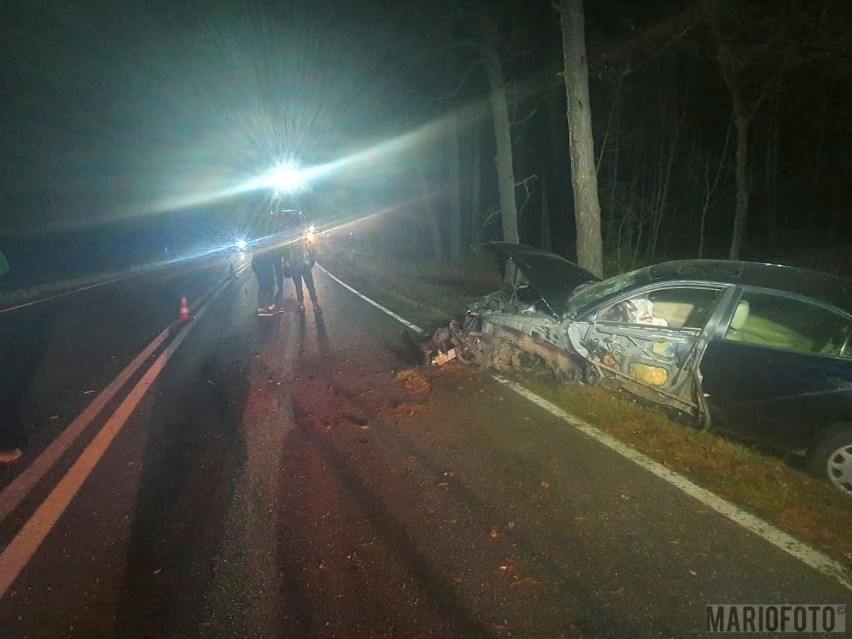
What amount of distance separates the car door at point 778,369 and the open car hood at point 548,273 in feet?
5.75

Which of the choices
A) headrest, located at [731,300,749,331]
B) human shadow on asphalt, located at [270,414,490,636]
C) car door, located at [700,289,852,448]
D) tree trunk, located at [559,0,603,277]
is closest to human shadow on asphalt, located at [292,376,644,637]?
human shadow on asphalt, located at [270,414,490,636]

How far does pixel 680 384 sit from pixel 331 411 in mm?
3498

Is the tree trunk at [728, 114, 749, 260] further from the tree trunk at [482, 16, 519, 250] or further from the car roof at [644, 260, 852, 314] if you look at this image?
the car roof at [644, 260, 852, 314]

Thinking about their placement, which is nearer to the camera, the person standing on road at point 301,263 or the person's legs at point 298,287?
the person's legs at point 298,287

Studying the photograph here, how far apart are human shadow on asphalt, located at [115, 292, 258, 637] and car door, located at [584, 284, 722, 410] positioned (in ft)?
12.1

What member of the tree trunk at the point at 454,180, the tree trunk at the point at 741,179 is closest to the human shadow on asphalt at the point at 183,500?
the tree trunk at the point at 454,180

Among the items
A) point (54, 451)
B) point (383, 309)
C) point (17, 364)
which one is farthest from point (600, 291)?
point (17, 364)

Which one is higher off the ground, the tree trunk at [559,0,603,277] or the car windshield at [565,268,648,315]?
the tree trunk at [559,0,603,277]

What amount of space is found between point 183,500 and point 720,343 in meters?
4.59

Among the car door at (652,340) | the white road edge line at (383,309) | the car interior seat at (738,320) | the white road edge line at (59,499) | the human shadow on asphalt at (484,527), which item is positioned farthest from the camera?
the white road edge line at (383,309)

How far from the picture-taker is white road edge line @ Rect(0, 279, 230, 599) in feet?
12.5

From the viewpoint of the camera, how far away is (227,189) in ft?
187

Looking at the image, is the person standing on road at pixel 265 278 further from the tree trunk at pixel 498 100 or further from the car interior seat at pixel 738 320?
the car interior seat at pixel 738 320

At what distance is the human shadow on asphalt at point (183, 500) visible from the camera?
330cm
